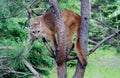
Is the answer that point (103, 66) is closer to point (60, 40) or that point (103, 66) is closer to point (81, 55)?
point (81, 55)

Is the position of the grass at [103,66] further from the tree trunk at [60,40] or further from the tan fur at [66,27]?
the tree trunk at [60,40]

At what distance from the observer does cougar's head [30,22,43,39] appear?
3.14m

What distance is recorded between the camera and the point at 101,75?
7.86 meters

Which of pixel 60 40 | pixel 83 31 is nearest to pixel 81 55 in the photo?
pixel 83 31

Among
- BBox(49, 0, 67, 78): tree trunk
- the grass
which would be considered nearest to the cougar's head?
BBox(49, 0, 67, 78): tree trunk

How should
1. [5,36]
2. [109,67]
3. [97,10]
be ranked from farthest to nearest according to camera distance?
1. [97,10]
2. [109,67]
3. [5,36]

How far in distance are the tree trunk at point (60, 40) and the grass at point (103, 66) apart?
4.19 meters

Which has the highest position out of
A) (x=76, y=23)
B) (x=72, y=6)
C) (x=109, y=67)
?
(x=76, y=23)

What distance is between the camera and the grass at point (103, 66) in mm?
7894

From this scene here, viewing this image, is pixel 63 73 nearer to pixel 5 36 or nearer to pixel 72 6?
pixel 5 36

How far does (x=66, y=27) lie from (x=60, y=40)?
1.65ft

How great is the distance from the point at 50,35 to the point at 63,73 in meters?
0.57

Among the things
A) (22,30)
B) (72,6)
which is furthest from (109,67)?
(22,30)

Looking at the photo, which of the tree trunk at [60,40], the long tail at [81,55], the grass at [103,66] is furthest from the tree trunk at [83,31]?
the grass at [103,66]
